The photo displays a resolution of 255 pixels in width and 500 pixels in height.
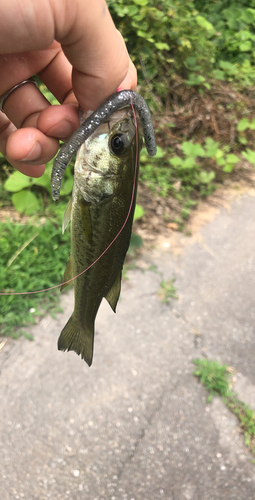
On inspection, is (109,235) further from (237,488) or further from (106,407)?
(237,488)

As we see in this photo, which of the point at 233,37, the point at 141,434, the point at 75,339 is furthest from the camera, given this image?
the point at 233,37

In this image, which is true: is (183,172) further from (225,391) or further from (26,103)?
(26,103)

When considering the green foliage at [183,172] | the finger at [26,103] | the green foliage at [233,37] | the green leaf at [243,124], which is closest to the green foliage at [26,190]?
the green foliage at [183,172]

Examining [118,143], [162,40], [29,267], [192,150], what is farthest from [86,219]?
[162,40]

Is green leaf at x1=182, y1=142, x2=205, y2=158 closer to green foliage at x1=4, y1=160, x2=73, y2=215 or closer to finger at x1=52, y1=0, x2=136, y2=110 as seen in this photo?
green foliage at x1=4, y1=160, x2=73, y2=215

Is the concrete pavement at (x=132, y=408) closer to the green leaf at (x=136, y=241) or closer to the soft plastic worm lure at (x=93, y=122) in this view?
the green leaf at (x=136, y=241)

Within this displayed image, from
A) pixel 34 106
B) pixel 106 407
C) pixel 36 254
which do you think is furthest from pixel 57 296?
pixel 34 106
